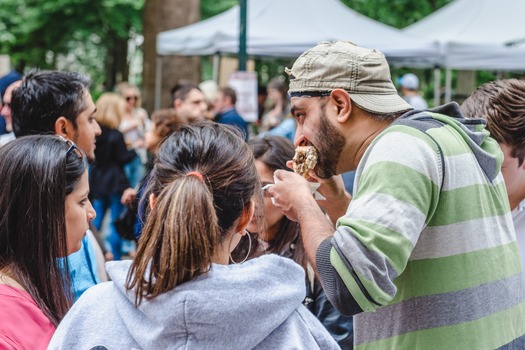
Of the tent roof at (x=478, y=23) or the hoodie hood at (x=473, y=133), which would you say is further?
the tent roof at (x=478, y=23)

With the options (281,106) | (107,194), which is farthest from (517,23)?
(107,194)

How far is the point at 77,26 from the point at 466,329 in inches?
707

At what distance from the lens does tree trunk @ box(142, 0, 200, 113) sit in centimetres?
1361

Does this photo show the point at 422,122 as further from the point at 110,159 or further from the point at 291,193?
the point at 110,159

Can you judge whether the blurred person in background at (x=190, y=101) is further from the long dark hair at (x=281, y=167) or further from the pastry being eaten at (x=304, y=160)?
the pastry being eaten at (x=304, y=160)

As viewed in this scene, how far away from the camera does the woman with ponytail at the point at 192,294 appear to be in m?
1.80

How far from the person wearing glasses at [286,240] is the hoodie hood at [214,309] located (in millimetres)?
684

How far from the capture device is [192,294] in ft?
5.88

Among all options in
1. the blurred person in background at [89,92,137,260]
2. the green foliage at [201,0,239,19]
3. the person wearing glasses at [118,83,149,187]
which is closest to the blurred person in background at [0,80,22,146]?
the blurred person in background at [89,92,137,260]

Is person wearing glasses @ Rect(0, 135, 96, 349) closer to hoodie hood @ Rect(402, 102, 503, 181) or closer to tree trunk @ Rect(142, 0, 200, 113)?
hoodie hood @ Rect(402, 102, 503, 181)

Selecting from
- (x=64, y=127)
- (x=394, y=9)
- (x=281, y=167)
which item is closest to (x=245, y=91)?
(x=64, y=127)

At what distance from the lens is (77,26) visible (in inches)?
738

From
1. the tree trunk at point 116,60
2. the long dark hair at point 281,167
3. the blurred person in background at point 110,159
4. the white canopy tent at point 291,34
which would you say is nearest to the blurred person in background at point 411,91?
the white canopy tent at point 291,34

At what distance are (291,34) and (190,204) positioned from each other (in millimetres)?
9542
